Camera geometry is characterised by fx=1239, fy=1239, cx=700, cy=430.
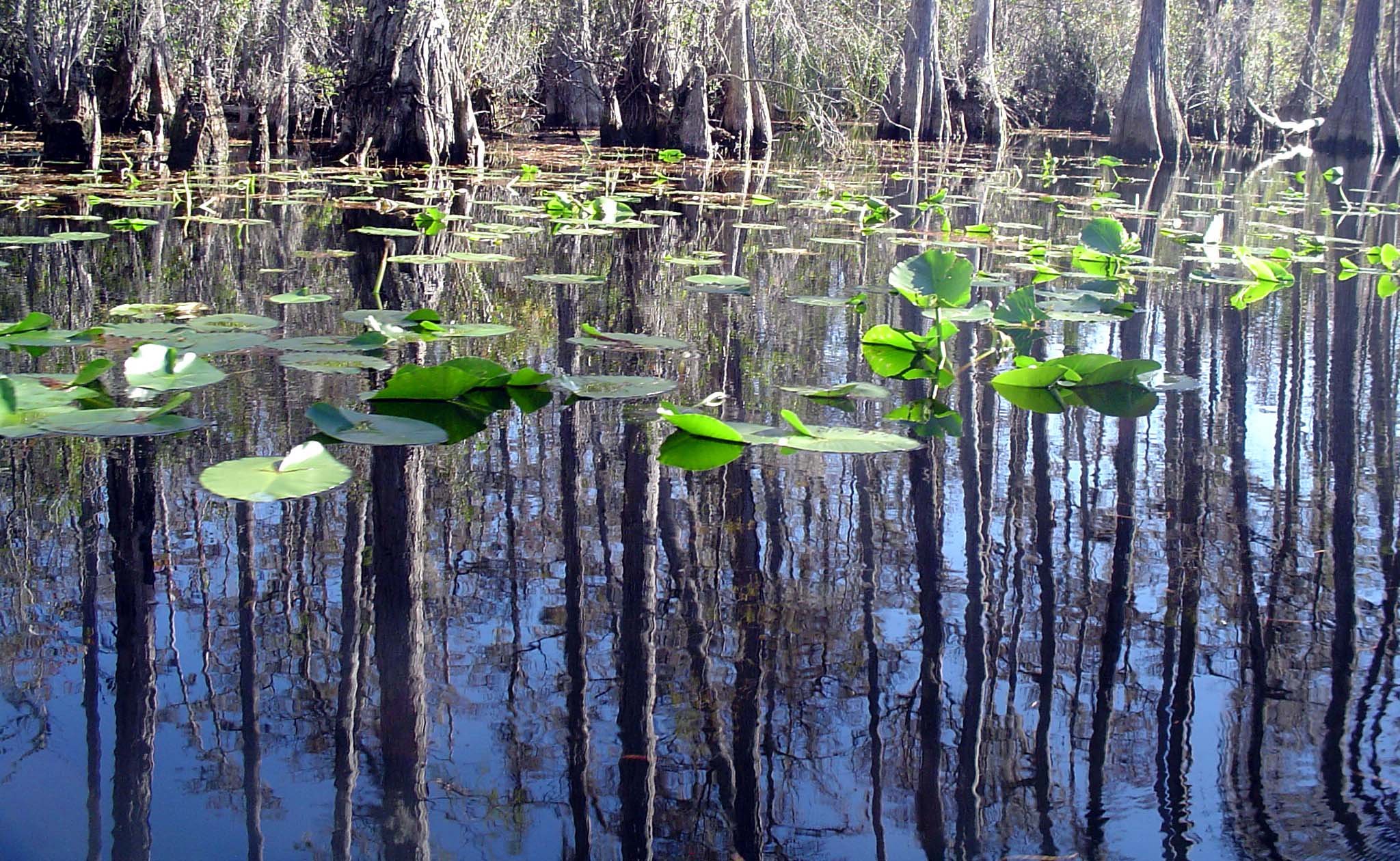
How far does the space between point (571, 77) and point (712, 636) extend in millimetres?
14695

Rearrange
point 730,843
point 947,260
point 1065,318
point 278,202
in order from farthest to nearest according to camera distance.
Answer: point 278,202 < point 1065,318 < point 947,260 < point 730,843

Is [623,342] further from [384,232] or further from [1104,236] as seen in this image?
[384,232]

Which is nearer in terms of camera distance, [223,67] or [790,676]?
[790,676]

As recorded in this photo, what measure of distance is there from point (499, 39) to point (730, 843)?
40.2ft

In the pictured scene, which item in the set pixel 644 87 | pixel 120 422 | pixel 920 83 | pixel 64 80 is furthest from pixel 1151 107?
pixel 120 422

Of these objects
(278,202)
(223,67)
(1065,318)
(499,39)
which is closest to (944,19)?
(499,39)

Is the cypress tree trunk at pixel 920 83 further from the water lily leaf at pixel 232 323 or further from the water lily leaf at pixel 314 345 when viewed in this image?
the water lily leaf at pixel 314 345

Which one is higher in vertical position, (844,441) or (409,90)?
(409,90)

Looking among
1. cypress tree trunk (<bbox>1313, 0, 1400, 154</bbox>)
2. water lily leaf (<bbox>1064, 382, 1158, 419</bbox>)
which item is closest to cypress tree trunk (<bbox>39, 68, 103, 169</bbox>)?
water lily leaf (<bbox>1064, 382, 1158, 419</bbox>)

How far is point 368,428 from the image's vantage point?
6.33 ft

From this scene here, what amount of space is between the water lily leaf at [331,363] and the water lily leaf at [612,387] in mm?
360

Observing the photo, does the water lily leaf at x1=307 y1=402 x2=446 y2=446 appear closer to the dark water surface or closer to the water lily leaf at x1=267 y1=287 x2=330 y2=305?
the dark water surface

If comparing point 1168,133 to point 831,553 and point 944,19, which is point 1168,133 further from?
point 831,553

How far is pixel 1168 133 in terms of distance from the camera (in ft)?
53.0
